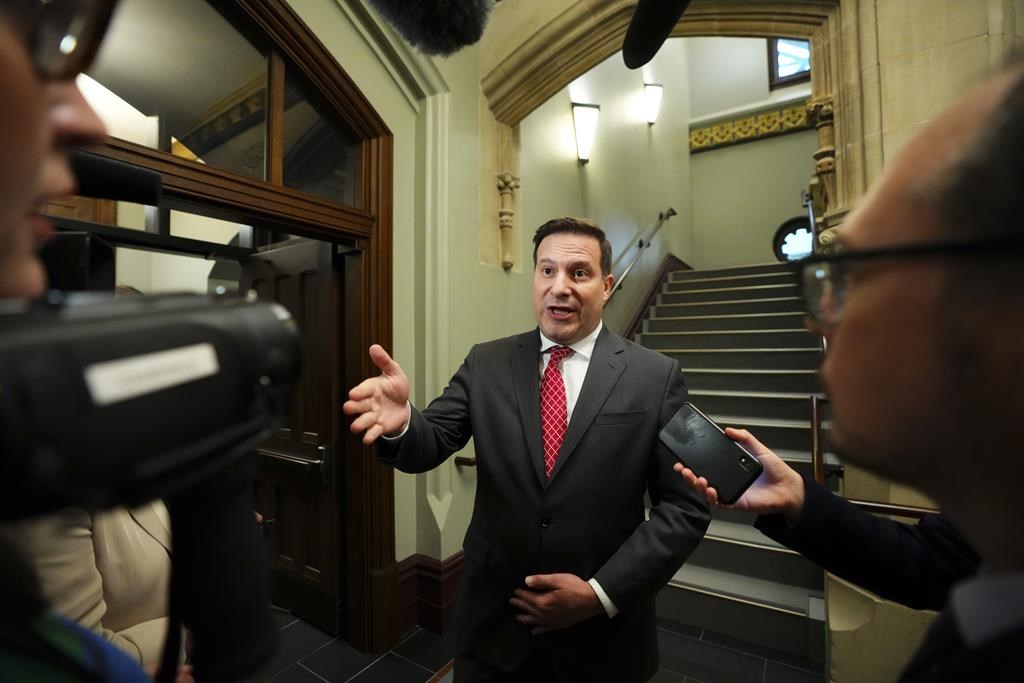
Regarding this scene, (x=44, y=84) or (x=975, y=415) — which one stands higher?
(x=44, y=84)

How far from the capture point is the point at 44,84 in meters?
0.30

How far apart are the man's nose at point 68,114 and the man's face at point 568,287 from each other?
1148 mm

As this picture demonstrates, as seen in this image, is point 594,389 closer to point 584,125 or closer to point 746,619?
point 746,619

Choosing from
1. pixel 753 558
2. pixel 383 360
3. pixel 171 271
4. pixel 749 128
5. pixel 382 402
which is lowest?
pixel 753 558

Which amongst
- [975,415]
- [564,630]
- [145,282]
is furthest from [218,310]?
[145,282]

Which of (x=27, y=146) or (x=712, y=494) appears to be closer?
(x=27, y=146)

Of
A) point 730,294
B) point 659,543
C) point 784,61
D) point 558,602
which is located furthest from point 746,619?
point 784,61

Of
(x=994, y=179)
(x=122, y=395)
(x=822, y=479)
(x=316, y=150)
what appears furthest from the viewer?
(x=316, y=150)

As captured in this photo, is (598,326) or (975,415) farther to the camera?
(598,326)

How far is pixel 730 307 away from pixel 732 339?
2.64ft

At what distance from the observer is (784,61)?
25.8ft

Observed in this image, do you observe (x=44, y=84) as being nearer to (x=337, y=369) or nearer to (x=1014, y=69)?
(x=1014, y=69)

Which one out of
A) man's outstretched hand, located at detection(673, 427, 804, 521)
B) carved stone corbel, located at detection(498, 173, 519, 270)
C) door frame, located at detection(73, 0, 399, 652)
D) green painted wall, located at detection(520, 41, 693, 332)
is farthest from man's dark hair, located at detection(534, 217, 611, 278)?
green painted wall, located at detection(520, 41, 693, 332)

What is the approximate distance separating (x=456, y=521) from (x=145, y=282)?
9.11ft
